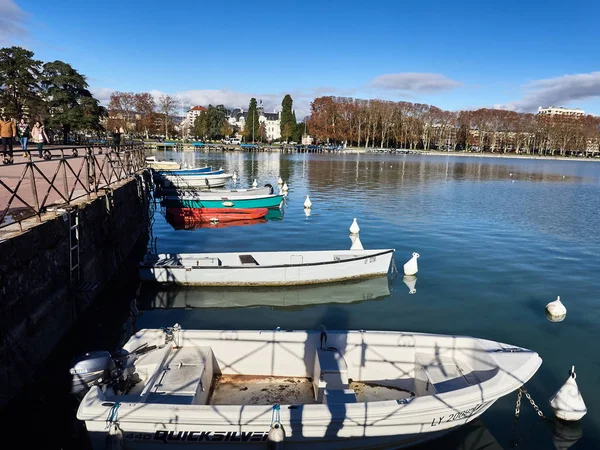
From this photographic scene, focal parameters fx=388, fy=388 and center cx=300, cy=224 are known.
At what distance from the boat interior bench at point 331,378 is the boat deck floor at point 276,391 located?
1.17 ft

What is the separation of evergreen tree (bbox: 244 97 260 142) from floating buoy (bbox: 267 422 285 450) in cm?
12248

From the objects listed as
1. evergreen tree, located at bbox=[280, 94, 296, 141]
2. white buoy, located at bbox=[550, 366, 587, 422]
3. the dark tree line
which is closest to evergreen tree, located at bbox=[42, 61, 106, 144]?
the dark tree line

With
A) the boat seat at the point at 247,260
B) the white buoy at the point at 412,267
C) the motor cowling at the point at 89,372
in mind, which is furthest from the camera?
the white buoy at the point at 412,267

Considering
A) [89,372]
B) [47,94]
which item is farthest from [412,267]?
[47,94]

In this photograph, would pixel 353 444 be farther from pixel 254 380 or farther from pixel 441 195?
pixel 441 195

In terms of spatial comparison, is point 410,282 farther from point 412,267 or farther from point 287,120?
point 287,120

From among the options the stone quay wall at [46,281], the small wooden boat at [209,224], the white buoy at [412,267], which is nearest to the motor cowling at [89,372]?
the stone quay wall at [46,281]

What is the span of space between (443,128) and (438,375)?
461 feet

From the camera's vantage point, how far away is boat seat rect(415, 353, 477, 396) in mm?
6762

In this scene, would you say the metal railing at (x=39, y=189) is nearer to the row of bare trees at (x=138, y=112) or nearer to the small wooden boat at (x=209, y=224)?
the small wooden boat at (x=209, y=224)

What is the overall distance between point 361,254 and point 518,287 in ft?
18.8

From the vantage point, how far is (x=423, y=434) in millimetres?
6059

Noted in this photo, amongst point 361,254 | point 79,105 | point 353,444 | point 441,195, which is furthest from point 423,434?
point 79,105

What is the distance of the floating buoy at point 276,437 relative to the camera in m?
5.12
